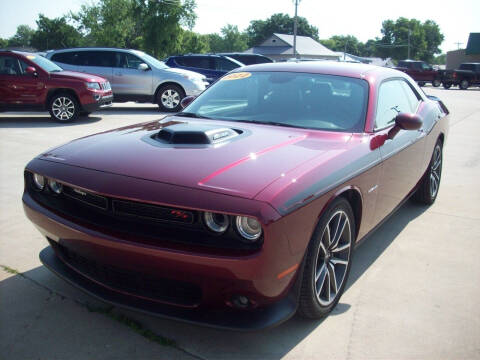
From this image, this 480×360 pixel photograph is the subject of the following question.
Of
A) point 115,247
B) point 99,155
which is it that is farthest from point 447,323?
point 99,155

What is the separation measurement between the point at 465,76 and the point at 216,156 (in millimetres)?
33140

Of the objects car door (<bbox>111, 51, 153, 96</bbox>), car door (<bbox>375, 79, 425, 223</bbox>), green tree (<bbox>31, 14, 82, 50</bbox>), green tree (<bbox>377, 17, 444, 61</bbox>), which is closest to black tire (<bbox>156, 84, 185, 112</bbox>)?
car door (<bbox>111, 51, 153, 96</bbox>)

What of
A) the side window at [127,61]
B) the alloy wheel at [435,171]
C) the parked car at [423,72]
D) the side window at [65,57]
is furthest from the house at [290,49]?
the alloy wheel at [435,171]

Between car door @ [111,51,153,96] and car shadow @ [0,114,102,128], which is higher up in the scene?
car door @ [111,51,153,96]

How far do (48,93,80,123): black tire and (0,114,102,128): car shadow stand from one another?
6.1 inches

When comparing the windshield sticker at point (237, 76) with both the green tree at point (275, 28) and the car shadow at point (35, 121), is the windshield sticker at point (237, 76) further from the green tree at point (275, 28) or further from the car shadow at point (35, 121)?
the green tree at point (275, 28)

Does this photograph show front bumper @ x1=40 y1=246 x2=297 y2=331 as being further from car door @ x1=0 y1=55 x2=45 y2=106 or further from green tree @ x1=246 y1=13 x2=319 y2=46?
green tree @ x1=246 y1=13 x2=319 y2=46

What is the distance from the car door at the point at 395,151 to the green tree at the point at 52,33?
292 ft

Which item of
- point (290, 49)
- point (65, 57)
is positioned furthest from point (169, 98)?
point (290, 49)

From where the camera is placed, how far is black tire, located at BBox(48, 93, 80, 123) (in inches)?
403

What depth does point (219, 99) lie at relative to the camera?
3.93 m

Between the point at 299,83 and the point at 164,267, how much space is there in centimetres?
210

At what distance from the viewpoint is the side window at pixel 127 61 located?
42.3 ft

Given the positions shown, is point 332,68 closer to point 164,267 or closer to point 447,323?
point 447,323
